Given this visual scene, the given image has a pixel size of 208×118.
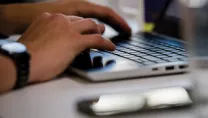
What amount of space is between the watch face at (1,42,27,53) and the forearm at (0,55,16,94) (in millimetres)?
24

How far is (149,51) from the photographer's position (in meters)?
0.85

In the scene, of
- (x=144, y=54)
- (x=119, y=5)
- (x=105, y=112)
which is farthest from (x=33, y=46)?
(x=119, y=5)

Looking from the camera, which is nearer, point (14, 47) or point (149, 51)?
point (14, 47)

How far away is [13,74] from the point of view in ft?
2.21

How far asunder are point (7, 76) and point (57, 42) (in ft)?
0.40

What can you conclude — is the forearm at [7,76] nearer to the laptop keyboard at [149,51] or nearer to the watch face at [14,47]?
the watch face at [14,47]

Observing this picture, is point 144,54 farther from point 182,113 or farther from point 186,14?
point 186,14

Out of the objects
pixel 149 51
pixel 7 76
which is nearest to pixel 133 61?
pixel 149 51

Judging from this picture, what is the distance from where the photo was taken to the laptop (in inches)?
27.5

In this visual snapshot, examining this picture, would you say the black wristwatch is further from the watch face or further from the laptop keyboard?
the laptop keyboard

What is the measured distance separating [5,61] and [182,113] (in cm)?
31

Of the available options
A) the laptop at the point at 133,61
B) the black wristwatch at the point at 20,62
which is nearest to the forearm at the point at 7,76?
the black wristwatch at the point at 20,62

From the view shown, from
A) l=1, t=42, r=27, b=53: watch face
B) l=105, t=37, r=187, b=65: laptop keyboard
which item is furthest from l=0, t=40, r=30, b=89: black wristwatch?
l=105, t=37, r=187, b=65: laptop keyboard

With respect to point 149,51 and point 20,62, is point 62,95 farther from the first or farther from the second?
point 149,51
